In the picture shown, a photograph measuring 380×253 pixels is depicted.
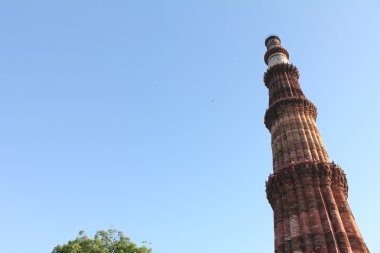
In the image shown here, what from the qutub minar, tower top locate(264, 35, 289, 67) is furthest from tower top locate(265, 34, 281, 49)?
the qutub minar

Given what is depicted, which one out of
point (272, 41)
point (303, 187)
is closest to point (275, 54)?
point (272, 41)

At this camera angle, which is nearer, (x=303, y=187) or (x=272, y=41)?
(x=303, y=187)

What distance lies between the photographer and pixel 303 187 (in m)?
19.3

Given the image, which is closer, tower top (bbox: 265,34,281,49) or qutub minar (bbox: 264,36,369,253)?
qutub minar (bbox: 264,36,369,253)

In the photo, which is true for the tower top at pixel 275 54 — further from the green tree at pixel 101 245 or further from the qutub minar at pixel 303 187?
the green tree at pixel 101 245

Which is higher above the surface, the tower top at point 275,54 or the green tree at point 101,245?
the tower top at point 275,54

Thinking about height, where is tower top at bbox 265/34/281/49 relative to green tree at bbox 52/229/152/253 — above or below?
above

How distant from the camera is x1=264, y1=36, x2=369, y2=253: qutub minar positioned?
16859mm

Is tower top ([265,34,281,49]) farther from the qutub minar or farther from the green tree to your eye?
the green tree

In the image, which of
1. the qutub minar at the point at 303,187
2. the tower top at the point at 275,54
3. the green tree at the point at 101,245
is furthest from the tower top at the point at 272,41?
the green tree at the point at 101,245

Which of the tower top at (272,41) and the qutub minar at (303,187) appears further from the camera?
the tower top at (272,41)

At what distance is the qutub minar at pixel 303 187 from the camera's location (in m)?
16.9

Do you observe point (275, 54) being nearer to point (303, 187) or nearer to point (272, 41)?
point (272, 41)

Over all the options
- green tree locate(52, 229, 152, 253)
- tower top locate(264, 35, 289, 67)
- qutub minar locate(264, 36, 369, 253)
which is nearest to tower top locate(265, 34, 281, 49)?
tower top locate(264, 35, 289, 67)
